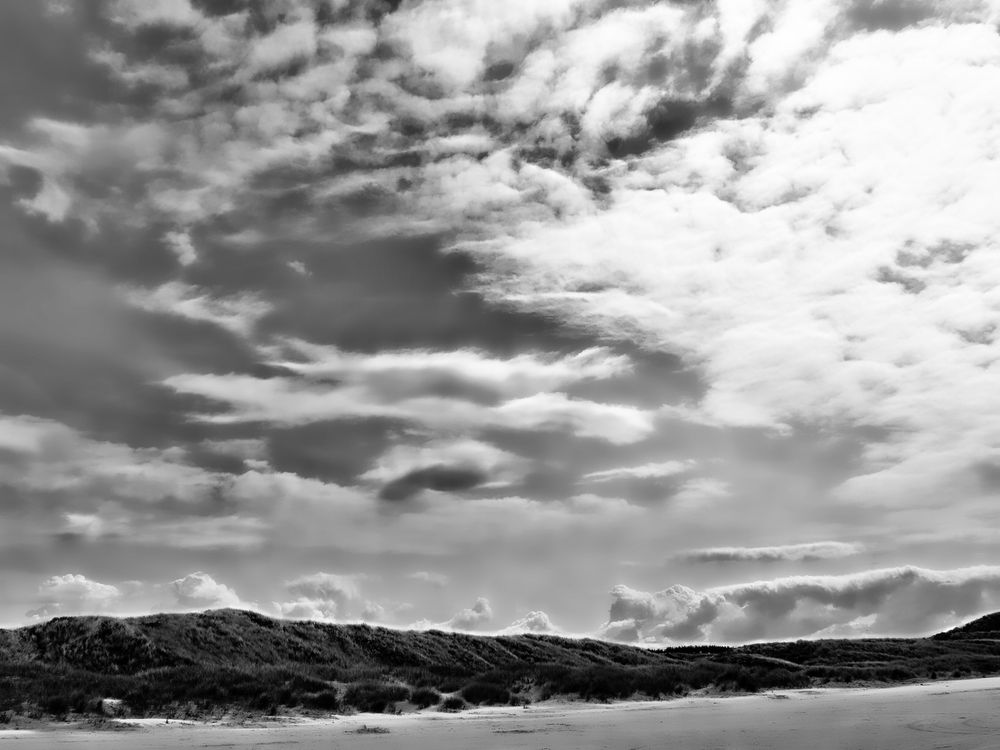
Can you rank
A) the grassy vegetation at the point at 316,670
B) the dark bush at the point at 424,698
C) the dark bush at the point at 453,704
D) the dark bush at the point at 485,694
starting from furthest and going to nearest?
the dark bush at the point at 485,694, the dark bush at the point at 453,704, the dark bush at the point at 424,698, the grassy vegetation at the point at 316,670

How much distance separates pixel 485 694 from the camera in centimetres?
2783

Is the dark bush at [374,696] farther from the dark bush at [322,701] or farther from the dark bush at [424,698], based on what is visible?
the dark bush at [322,701]

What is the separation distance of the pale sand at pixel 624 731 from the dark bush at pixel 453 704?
1.83 metres

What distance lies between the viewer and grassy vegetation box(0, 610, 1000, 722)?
80.5ft

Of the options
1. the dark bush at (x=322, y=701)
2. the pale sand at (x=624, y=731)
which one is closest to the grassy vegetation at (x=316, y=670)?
the dark bush at (x=322, y=701)

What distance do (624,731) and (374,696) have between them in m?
11.8

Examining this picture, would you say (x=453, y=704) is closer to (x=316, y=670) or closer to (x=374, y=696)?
(x=374, y=696)

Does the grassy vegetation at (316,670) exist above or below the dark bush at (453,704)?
above

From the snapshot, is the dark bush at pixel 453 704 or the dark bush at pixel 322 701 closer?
the dark bush at pixel 322 701

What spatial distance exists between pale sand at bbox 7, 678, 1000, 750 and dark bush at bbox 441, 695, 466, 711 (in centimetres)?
183

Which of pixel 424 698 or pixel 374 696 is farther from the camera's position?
pixel 424 698

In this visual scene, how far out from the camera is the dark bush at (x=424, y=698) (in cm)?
2623

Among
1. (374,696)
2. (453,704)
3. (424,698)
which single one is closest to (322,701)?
(374,696)

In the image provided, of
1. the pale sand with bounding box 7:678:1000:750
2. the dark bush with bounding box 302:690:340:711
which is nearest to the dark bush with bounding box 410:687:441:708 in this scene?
the pale sand with bounding box 7:678:1000:750
